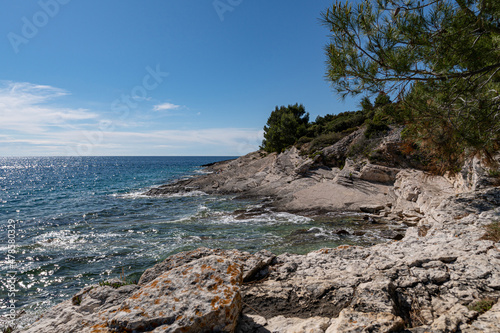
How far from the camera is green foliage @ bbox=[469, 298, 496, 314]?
11.9 feet

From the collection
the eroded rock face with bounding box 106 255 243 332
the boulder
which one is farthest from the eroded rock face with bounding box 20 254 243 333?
the boulder

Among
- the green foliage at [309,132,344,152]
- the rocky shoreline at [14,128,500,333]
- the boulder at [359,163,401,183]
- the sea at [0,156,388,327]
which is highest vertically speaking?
the green foliage at [309,132,344,152]

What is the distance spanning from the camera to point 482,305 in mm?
3707

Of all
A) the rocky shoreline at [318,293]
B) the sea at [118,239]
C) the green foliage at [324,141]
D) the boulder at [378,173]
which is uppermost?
the green foliage at [324,141]

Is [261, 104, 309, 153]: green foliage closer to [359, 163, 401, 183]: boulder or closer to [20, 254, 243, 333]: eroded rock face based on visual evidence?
[359, 163, 401, 183]: boulder

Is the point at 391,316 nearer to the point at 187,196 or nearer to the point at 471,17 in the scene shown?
the point at 471,17

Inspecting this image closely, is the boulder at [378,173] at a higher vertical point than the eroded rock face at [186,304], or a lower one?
higher

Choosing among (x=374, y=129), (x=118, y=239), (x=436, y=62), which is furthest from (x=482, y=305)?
(x=374, y=129)

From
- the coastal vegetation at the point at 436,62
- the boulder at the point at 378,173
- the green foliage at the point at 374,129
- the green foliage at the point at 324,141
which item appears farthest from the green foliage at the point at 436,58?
the green foliage at the point at 324,141

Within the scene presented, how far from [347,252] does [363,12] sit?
6.86 m

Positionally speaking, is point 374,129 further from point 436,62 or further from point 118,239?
point 118,239

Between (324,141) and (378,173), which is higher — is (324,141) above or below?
above

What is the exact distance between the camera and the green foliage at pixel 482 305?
11.9ft

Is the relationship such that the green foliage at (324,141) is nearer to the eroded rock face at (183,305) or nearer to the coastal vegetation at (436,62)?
the coastal vegetation at (436,62)
